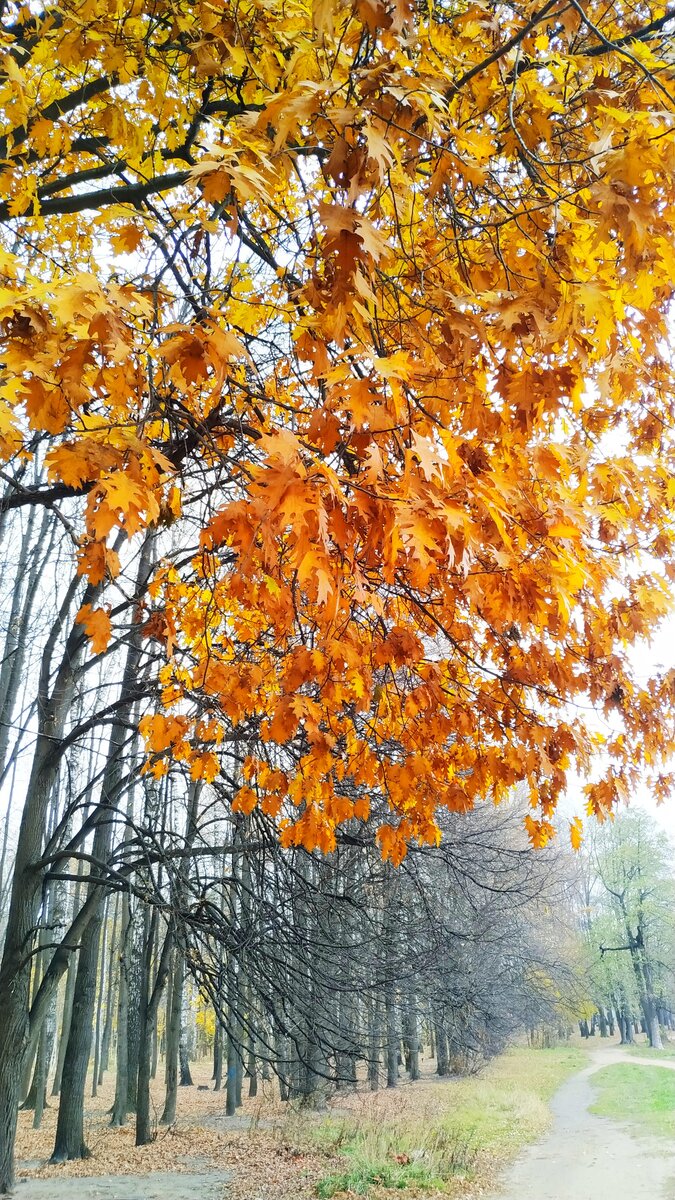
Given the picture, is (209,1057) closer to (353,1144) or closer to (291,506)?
(353,1144)

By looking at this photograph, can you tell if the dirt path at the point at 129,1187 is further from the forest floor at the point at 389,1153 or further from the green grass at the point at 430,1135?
the green grass at the point at 430,1135

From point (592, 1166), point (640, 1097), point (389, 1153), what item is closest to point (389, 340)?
point (389, 1153)

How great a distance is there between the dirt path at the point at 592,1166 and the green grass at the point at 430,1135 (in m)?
0.49

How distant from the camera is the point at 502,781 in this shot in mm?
4465

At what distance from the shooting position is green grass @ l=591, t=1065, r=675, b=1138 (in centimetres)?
1432

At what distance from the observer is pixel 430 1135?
1158 cm

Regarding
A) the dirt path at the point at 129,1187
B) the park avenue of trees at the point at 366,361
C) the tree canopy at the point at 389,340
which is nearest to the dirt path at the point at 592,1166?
the dirt path at the point at 129,1187

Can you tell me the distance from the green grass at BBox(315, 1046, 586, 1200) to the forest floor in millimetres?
30

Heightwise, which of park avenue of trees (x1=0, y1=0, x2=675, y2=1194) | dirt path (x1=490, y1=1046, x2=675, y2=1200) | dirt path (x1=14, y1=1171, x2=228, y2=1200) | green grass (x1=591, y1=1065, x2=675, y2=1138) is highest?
park avenue of trees (x1=0, y1=0, x2=675, y2=1194)

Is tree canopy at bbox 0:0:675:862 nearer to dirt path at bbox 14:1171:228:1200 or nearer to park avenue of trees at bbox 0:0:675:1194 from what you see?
park avenue of trees at bbox 0:0:675:1194

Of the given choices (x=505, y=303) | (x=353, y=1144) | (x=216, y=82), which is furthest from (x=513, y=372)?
(x=353, y=1144)

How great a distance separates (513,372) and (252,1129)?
14139 millimetres

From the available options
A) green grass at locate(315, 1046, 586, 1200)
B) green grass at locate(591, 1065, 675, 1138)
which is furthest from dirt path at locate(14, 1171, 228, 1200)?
green grass at locate(591, 1065, 675, 1138)

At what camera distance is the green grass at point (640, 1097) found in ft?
47.0
